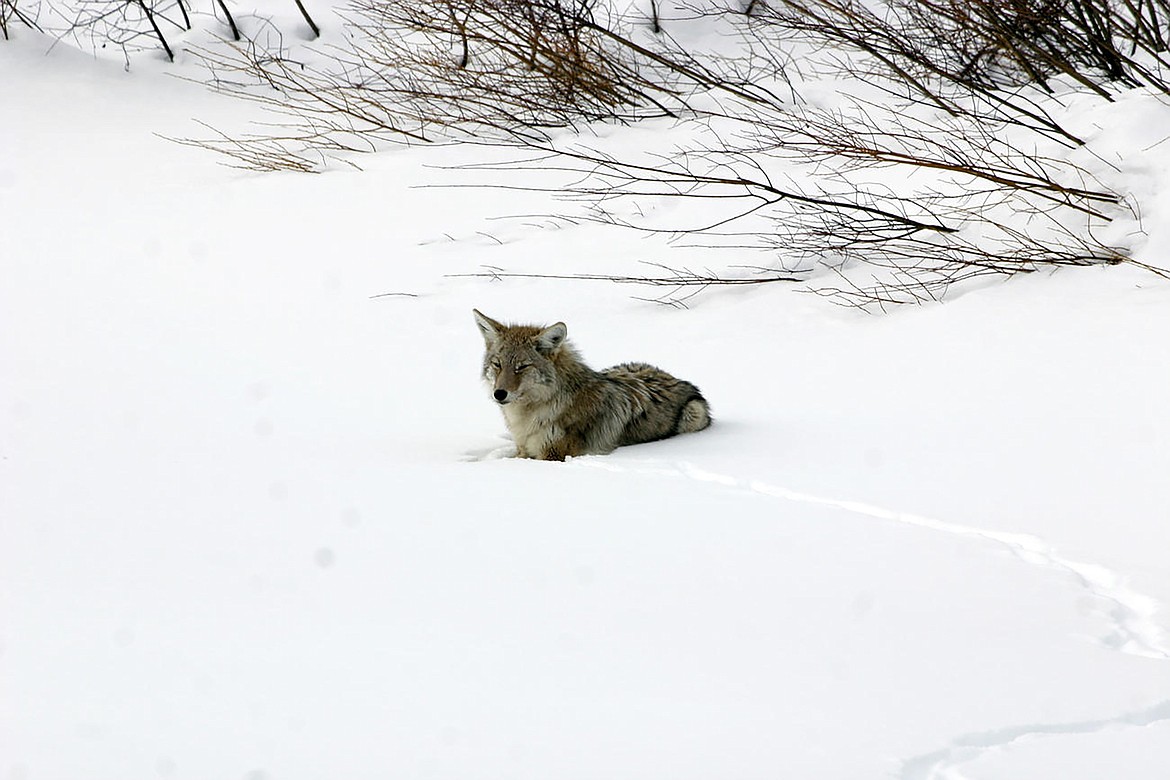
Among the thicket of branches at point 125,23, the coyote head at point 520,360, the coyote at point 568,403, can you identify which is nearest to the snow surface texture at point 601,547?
the coyote at point 568,403

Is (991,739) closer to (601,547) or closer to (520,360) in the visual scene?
(601,547)

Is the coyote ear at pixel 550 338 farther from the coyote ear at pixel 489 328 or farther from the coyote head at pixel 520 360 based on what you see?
the coyote ear at pixel 489 328

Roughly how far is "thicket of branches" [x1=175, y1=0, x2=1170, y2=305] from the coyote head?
1.24 meters

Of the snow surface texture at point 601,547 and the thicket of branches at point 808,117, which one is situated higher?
the thicket of branches at point 808,117

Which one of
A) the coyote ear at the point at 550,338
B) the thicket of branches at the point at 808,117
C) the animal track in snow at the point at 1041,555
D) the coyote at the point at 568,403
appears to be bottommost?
the animal track in snow at the point at 1041,555

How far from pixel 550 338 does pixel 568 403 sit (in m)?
0.42

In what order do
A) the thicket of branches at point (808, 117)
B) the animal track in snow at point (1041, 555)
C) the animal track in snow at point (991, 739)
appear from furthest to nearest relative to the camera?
the thicket of branches at point (808, 117), the animal track in snow at point (1041, 555), the animal track in snow at point (991, 739)

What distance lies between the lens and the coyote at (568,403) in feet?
22.3

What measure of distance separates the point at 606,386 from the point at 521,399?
1.76 feet

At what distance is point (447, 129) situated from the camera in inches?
539

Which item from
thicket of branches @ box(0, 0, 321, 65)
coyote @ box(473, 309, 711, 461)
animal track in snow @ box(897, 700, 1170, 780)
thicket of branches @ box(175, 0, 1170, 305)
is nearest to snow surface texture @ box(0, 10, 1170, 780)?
animal track in snow @ box(897, 700, 1170, 780)

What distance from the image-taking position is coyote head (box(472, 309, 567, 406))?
22.2 feet

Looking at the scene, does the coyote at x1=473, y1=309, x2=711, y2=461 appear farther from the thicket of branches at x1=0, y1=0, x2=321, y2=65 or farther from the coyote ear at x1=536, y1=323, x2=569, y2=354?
the thicket of branches at x1=0, y1=0, x2=321, y2=65

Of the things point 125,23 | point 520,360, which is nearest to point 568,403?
point 520,360
